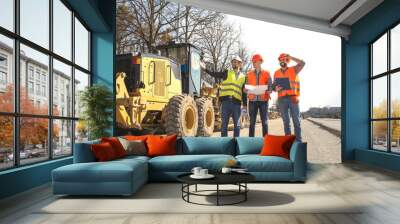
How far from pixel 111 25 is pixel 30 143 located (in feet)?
11.6

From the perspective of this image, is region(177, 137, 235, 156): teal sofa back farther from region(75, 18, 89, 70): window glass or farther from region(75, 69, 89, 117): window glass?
region(75, 18, 89, 70): window glass

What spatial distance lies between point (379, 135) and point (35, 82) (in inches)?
253

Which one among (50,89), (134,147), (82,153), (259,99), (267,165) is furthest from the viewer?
(259,99)

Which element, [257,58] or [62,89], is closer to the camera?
[62,89]

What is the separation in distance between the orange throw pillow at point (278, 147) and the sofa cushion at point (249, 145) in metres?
Answer: 0.23

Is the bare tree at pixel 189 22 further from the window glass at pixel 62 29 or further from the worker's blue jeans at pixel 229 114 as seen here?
the window glass at pixel 62 29

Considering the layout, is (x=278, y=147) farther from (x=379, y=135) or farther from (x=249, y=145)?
(x=379, y=135)

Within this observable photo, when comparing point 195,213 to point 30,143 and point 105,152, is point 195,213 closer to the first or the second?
point 105,152

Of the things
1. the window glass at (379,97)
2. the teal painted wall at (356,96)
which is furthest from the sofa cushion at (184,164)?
the teal painted wall at (356,96)

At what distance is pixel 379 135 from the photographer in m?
7.86

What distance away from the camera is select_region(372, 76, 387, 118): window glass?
766 cm

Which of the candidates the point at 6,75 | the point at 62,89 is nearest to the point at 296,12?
the point at 62,89

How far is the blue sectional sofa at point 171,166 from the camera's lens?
436 cm

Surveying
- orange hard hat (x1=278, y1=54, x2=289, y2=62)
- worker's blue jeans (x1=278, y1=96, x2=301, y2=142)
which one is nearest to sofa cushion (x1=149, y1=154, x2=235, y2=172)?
worker's blue jeans (x1=278, y1=96, x2=301, y2=142)
